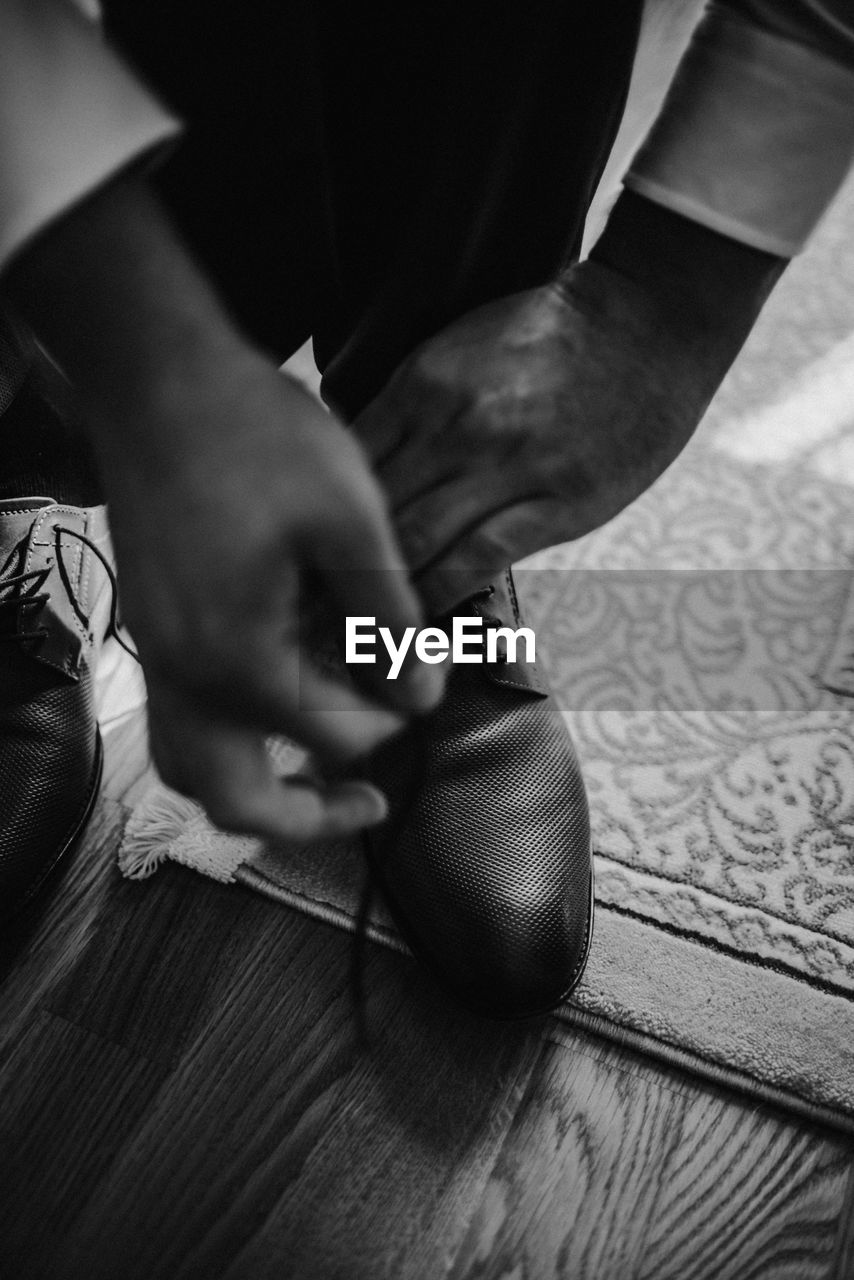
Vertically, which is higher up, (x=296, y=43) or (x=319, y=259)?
(x=296, y=43)

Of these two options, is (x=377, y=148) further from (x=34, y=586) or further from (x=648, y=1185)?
(x=648, y=1185)

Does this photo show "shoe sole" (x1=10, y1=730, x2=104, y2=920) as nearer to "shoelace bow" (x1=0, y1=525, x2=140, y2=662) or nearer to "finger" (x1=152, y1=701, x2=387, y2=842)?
"shoelace bow" (x1=0, y1=525, x2=140, y2=662)

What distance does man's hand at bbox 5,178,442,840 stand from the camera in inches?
9.7

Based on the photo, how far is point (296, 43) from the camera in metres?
0.39

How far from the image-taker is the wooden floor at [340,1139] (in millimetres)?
423

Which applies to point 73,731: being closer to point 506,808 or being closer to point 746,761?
point 506,808

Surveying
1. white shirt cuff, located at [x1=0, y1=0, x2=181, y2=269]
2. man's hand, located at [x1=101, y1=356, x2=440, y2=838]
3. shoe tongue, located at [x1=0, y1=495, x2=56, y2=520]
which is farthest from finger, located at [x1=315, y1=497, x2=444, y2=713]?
shoe tongue, located at [x1=0, y1=495, x2=56, y2=520]

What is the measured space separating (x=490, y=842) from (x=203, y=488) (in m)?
0.31

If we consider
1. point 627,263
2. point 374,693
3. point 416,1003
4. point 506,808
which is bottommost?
point 416,1003

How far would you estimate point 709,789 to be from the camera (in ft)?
1.89

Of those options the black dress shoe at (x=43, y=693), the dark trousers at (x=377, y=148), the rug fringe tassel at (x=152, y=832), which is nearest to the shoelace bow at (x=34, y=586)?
the black dress shoe at (x=43, y=693)

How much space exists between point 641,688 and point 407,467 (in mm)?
338

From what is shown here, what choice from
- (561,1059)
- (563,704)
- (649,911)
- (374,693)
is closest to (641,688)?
(563,704)

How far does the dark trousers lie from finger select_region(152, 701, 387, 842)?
32 cm
